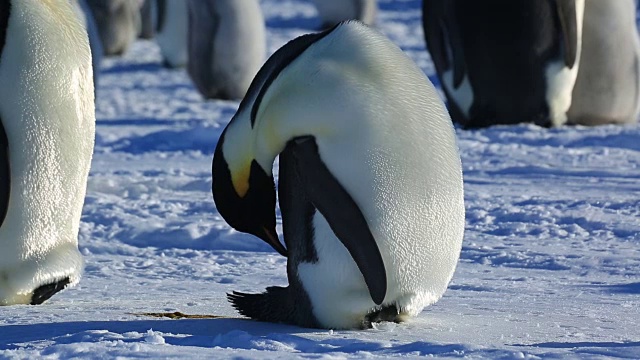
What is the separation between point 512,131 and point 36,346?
5.67m

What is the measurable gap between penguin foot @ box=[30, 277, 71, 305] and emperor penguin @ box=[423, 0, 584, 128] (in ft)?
15.3

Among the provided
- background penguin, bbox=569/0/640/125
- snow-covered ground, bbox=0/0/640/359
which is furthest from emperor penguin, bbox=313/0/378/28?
background penguin, bbox=569/0/640/125

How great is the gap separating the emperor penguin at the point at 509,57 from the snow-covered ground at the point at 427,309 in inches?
8.2

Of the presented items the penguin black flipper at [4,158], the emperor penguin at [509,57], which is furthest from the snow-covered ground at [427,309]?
the penguin black flipper at [4,158]

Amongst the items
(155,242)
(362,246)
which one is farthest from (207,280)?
(362,246)

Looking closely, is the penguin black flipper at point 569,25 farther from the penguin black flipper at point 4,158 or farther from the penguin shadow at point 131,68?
the penguin shadow at point 131,68

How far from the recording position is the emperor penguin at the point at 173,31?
14.4 m

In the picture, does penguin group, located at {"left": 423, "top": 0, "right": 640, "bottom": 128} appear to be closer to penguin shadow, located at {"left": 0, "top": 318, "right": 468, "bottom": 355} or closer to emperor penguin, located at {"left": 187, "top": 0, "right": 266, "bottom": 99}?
emperor penguin, located at {"left": 187, "top": 0, "right": 266, "bottom": 99}

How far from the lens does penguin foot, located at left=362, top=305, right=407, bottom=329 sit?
3.50 meters

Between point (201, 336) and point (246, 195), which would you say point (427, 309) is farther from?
point (201, 336)

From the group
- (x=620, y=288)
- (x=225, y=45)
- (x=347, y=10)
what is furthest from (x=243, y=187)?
(x=347, y=10)

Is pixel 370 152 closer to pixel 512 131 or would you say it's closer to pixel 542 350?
pixel 542 350

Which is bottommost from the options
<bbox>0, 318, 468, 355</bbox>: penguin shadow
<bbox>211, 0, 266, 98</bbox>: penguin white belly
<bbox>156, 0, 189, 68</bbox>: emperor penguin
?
<bbox>156, 0, 189, 68</bbox>: emperor penguin

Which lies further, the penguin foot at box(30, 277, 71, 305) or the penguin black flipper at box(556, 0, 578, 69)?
the penguin black flipper at box(556, 0, 578, 69)
